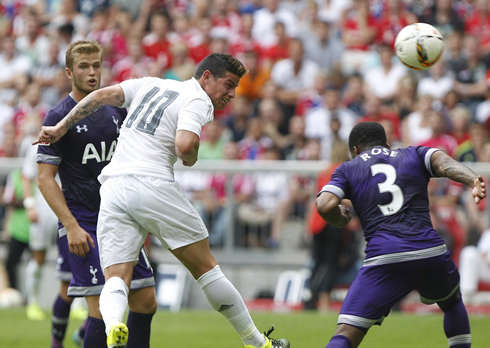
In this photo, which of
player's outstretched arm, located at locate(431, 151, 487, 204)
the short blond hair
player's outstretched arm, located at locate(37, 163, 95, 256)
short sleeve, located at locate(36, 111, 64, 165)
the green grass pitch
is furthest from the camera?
the green grass pitch

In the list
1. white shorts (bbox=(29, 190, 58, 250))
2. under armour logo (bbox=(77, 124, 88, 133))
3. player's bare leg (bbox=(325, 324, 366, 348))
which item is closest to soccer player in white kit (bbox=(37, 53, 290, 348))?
under armour logo (bbox=(77, 124, 88, 133))

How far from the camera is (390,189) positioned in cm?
630

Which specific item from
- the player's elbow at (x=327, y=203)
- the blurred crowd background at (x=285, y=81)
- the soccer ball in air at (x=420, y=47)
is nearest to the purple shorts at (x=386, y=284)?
the player's elbow at (x=327, y=203)

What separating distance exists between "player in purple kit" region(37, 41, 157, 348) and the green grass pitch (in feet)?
8.35

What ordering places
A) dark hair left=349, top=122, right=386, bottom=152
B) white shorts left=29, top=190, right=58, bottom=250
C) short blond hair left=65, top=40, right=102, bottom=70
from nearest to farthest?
1. dark hair left=349, top=122, right=386, bottom=152
2. short blond hair left=65, top=40, right=102, bottom=70
3. white shorts left=29, top=190, right=58, bottom=250

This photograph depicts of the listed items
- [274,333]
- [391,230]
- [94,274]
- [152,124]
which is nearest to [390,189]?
[391,230]

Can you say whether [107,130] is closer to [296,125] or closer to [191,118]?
[191,118]

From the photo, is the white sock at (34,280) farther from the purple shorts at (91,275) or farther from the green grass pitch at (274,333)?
the purple shorts at (91,275)

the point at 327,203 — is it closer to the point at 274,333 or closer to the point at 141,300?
the point at 141,300

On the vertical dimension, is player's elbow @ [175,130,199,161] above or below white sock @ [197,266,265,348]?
above

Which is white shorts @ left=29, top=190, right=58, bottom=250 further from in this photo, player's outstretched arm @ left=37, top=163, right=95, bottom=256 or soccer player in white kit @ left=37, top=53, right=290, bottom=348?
soccer player in white kit @ left=37, top=53, right=290, bottom=348

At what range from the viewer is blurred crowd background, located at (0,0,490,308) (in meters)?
14.4

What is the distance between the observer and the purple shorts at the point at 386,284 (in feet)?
20.1

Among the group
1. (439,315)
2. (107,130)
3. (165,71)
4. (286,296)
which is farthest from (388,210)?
(165,71)
